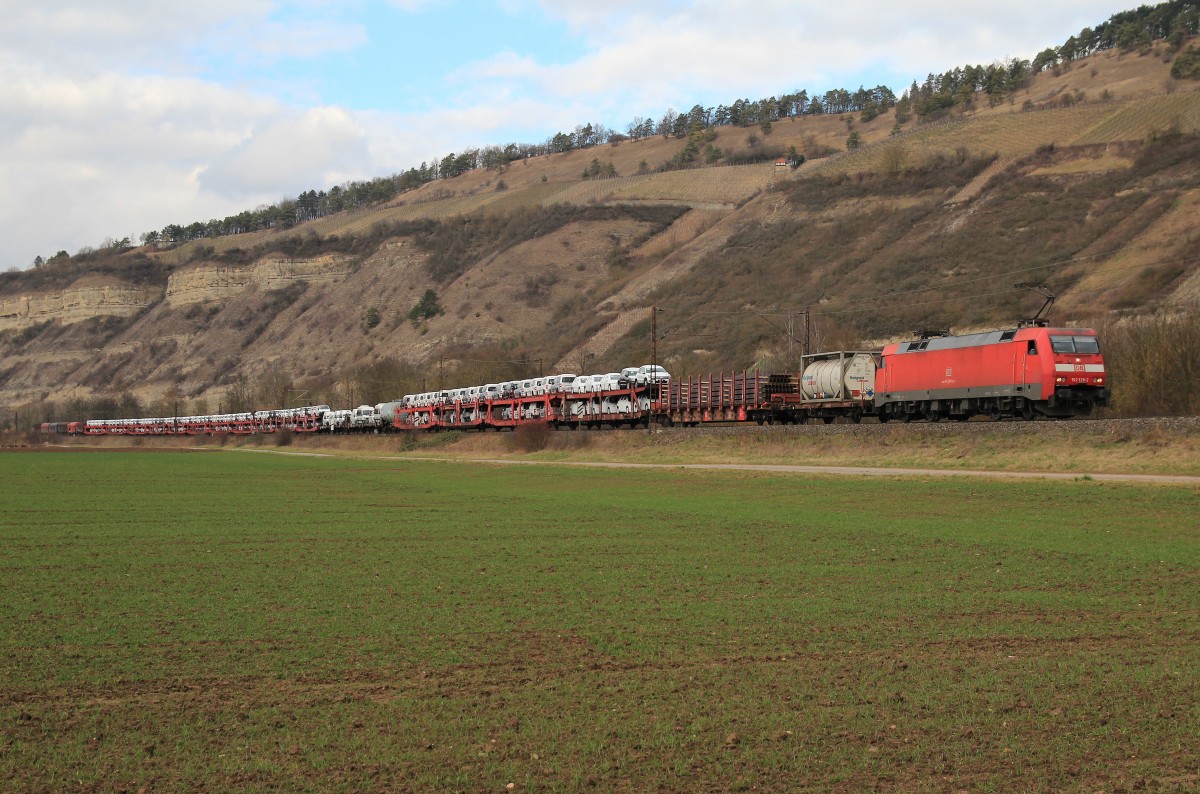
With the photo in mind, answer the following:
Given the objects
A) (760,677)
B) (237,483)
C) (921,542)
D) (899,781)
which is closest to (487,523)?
(921,542)

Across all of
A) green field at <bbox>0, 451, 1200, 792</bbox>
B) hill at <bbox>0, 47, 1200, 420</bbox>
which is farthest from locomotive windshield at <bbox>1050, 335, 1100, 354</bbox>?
hill at <bbox>0, 47, 1200, 420</bbox>

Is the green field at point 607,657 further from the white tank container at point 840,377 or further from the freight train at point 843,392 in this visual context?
the white tank container at point 840,377

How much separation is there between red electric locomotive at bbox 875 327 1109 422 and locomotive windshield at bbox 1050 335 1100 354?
0.12ft

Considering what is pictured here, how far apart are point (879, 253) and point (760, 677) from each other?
112833 millimetres

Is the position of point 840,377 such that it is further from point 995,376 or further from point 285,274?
point 285,274

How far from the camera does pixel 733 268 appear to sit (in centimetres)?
13075

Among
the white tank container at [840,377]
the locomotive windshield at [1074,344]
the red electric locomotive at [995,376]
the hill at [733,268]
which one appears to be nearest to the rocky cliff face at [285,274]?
the hill at [733,268]

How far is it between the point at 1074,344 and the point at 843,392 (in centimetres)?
1394

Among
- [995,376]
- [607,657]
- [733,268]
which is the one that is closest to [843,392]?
[995,376]

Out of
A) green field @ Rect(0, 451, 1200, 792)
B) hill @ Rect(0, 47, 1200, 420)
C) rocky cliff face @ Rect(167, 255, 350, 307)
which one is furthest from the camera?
rocky cliff face @ Rect(167, 255, 350, 307)

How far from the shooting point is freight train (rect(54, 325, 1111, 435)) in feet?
133

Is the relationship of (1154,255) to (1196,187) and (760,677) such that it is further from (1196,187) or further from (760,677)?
(760,677)

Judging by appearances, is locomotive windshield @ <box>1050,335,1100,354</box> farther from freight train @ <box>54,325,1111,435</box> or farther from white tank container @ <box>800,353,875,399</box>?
white tank container @ <box>800,353,875,399</box>

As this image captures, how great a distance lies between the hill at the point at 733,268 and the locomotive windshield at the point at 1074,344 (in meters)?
26.7
